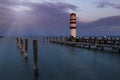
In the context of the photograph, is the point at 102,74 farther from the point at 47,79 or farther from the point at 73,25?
the point at 73,25

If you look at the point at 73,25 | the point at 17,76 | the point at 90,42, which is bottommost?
the point at 17,76

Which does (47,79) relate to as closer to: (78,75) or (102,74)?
(78,75)

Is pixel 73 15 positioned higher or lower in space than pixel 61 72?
higher

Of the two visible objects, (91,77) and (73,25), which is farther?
(73,25)

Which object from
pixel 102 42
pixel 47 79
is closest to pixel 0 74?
pixel 47 79

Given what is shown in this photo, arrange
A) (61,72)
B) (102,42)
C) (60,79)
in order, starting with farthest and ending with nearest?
(102,42) < (61,72) < (60,79)

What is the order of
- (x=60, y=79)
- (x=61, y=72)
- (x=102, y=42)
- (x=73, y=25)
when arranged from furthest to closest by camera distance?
(x=73, y=25)
(x=102, y=42)
(x=61, y=72)
(x=60, y=79)

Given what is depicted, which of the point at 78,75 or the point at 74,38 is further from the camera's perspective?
the point at 74,38

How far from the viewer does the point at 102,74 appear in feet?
40.1

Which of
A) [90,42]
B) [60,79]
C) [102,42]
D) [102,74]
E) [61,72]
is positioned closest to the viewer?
[60,79]

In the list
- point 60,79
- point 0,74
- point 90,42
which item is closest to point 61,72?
point 60,79

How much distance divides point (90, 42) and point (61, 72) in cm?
1486

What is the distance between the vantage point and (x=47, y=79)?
11430mm

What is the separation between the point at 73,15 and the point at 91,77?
69.8 ft
